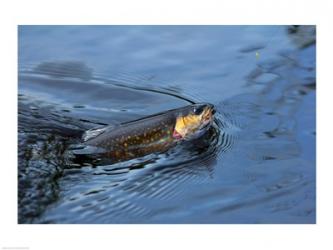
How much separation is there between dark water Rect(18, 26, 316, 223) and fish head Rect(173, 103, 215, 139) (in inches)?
5.0

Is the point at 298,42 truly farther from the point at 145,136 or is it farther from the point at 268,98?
the point at 145,136

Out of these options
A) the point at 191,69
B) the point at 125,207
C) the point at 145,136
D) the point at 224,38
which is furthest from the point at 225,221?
the point at 224,38

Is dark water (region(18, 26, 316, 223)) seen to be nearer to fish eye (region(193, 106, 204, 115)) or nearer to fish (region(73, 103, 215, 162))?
fish (region(73, 103, 215, 162))

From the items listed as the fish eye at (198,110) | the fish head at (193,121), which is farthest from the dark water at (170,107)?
the fish eye at (198,110)

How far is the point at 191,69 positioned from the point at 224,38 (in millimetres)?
797

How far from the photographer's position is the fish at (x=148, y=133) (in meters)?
7.04

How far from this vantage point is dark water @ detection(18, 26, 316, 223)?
6.09 meters

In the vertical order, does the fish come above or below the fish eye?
below

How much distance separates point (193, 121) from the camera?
741 cm

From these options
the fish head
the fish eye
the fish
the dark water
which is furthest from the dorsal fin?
the fish eye

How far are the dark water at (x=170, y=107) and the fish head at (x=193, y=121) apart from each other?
0.13 metres

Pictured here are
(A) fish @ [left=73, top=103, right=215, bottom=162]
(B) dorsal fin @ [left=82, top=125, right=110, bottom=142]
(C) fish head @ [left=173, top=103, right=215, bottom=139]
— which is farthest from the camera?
(C) fish head @ [left=173, top=103, right=215, bottom=139]

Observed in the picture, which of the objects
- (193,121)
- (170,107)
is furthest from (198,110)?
(170,107)
